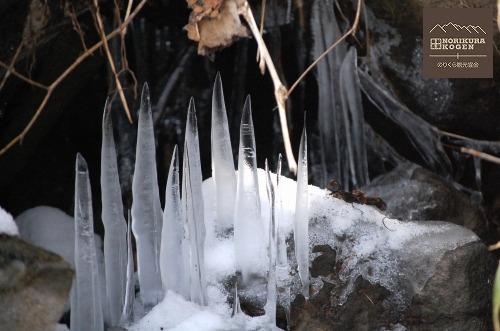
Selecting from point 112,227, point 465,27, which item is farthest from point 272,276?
point 465,27

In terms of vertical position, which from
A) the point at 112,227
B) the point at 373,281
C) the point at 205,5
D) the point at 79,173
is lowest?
the point at 373,281

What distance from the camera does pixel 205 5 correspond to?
2770 mm

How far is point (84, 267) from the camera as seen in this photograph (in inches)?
86.0

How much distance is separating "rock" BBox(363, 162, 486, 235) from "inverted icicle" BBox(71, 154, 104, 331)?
1.42 meters

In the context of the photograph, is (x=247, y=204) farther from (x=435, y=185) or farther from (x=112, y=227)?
(x=435, y=185)

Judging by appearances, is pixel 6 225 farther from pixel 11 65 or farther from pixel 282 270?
pixel 11 65

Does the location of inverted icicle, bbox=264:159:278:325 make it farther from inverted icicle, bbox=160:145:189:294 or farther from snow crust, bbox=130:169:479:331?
inverted icicle, bbox=160:145:189:294

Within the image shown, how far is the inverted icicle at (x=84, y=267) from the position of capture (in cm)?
217

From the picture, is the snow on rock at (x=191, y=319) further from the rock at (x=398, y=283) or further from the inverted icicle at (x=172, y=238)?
the rock at (x=398, y=283)

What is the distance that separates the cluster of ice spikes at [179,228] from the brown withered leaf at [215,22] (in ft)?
1.73

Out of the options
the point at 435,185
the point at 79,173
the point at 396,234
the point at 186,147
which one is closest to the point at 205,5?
the point at 186,147

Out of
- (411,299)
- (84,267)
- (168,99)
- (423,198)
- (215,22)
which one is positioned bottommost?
(411,299)

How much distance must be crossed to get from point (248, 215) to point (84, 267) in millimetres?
540

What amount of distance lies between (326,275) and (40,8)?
1.77 metres
